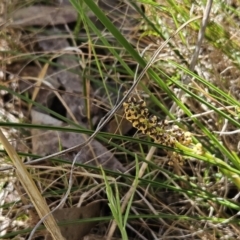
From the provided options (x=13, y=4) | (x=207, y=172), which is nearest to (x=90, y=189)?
(x=207, y=172)

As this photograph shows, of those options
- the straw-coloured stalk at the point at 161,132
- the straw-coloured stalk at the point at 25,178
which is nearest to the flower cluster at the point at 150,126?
the straw-coloured stalk at the point at 161,132

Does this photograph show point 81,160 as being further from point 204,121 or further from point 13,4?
point 13,4

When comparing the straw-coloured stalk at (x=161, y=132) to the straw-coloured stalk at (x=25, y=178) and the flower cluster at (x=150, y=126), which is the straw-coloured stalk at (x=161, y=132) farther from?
the straw-coloured stalk at (x=25, y=178)

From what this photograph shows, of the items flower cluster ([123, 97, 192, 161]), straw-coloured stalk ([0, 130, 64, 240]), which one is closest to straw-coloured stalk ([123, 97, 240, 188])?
flower cluster ([123, 97, 192, 161])

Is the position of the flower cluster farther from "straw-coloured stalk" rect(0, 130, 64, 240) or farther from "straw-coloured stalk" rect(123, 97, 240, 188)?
"straw-coloured stalk" rect(0, 130, 64, 240)

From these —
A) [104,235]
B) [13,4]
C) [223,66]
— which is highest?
[13,4]

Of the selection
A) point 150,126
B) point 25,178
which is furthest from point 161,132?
point 25,178

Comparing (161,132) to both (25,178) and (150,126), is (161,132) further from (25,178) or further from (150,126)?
(25,178)

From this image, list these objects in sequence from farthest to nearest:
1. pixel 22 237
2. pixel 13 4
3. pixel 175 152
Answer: pixel 13 4
pixel 22 237
pixel 175 152
